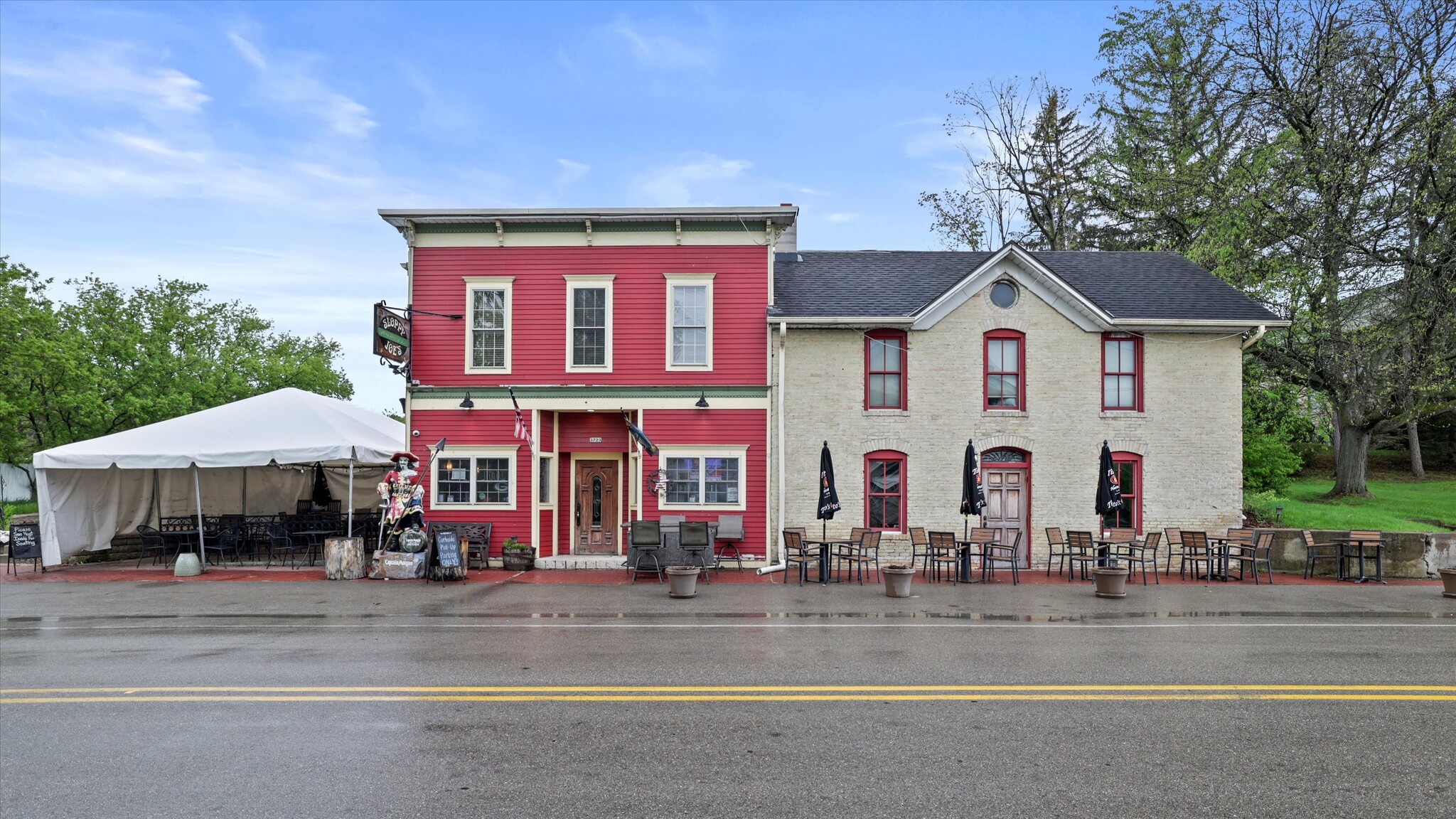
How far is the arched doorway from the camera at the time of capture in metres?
18.7

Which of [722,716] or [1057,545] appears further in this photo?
[1057,545]

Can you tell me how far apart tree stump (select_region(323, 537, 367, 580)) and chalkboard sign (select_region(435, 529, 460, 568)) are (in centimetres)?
195

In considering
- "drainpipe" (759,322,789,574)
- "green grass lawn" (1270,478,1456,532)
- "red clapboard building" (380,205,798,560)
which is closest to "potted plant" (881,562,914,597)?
"drainpipe" (759,322,789,574)

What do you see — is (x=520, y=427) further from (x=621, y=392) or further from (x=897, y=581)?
(x=897, y=581)

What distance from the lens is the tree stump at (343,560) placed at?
16.9m

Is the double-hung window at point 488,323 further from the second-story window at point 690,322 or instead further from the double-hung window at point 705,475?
the double-hung window at point 705,475

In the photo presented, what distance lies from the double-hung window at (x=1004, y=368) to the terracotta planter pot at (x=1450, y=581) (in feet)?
25.9

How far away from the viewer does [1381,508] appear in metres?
24.9

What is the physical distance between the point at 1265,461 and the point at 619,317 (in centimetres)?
1874

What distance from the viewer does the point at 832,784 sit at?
557 centimetres

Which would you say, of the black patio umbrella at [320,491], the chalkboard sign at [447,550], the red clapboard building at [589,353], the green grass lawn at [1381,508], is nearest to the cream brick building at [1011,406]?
the red clapboard building at [589,353]

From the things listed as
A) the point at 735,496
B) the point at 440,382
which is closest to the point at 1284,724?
the point at 735,496

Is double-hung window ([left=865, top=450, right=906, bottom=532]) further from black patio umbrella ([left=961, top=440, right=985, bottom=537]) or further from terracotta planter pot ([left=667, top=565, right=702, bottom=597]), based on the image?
terracotta planter pot ([left=667, top=565, right=702, bottom=597])

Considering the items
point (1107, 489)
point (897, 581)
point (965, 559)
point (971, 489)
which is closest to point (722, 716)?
point (897, 581)
